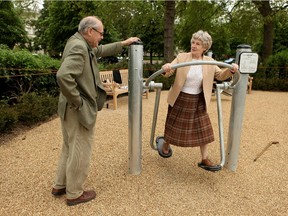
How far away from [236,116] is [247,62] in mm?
649

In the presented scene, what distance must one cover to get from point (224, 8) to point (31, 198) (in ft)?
49.2

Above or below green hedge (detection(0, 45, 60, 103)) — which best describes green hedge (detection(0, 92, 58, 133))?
below

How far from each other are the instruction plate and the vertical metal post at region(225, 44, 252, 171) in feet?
0.24

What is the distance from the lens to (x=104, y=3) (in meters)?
14.2

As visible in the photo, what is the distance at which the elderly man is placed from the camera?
7.04 ft

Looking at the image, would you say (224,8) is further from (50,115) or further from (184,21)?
(50,115)

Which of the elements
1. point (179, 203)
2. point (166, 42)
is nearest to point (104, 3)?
point (166, 42)

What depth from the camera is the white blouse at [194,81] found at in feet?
9.48

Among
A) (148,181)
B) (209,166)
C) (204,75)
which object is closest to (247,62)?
(204,75)

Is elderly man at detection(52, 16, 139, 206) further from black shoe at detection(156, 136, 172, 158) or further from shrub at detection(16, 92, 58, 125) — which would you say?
shrub at detection(16, 92, 58, 125)


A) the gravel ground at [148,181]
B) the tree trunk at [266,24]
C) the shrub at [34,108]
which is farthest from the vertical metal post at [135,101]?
the tree trunk at [266,24]

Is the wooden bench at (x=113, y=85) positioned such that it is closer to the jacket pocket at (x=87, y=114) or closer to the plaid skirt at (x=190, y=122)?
the plaid skirt at (x=190, y=122)

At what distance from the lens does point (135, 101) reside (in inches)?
117

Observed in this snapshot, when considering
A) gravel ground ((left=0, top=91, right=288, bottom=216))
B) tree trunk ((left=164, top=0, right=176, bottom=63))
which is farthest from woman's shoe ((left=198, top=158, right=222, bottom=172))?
tree trunk ((left=164, top=0, right=176, bottom=63))
